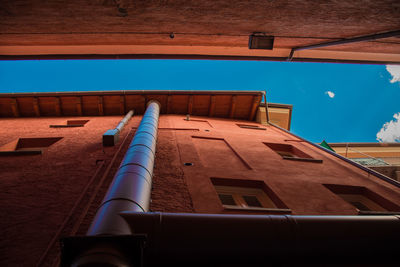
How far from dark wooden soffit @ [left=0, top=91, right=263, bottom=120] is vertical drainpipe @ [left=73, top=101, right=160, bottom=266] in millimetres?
8215

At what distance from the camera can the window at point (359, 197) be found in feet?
16.8

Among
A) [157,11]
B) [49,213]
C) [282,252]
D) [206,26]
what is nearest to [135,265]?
[282,252]

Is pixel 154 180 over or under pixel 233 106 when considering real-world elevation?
under

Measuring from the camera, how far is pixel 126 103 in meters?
13.0

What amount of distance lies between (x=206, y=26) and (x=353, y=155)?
672 inches

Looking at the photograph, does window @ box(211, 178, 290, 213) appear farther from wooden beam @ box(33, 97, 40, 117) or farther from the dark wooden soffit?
wooden beam @ box(33, 97, 40, 117)

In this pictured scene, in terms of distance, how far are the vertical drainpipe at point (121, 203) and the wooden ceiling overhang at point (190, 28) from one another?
3147 millimetres

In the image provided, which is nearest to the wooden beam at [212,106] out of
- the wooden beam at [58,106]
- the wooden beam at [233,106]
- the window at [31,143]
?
the wooden beam at [233,106]

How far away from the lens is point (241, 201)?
5023 mm

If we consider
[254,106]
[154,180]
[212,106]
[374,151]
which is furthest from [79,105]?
[374,151]

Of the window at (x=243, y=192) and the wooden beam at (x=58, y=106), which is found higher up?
the wooden beam at (x=58, y=106)

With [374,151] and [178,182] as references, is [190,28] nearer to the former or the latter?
[178,182]

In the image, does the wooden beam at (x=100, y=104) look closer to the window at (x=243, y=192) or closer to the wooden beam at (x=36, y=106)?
the wooden beam at (x=36, y=106)

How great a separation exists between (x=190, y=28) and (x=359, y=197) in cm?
636
